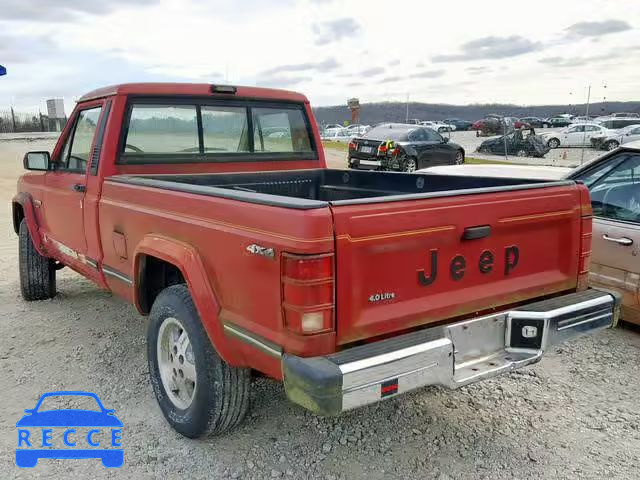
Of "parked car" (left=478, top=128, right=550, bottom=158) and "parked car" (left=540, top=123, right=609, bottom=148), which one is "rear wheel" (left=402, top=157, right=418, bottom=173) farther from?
"parked car" (left=540, top=123, right=609, bottom=148)

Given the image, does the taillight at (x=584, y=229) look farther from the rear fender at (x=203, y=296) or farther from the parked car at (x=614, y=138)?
the parked car at (x=614, y=138)

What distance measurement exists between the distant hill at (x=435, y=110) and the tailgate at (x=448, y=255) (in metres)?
101

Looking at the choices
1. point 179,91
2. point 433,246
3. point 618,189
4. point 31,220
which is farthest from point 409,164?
point 433,246

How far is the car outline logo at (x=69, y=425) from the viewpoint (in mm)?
3014

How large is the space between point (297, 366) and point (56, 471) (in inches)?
60.9

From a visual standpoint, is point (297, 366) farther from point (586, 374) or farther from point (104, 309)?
point (104, 309)

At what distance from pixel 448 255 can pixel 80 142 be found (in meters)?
3.12

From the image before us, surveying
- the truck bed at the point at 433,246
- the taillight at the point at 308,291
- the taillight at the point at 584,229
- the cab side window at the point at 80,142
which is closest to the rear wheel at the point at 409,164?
the cab side window at the point at 80,142

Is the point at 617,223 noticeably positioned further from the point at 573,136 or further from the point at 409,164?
the point at 573,136

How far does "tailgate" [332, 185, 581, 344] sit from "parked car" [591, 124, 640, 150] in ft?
91.1

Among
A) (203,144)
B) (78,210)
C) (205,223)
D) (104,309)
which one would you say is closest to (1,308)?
(104,309)

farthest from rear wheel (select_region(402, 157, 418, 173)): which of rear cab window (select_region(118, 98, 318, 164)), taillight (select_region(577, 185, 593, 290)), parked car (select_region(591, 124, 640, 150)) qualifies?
parked car (select_region(591, 124, 640, 150))

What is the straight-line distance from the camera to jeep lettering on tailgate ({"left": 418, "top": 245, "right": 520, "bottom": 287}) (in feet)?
8.58

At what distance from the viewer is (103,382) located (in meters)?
3.83
